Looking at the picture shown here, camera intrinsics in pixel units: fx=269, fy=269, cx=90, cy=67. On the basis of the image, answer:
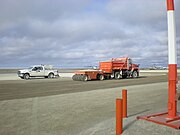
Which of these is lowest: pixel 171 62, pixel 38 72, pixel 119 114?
pixel 119 114

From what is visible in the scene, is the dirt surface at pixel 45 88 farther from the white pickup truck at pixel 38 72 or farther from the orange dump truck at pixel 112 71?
the white pickup truck at pixel 38 72

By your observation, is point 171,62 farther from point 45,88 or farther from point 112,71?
point 112,71

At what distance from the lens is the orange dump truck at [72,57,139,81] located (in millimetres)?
33453

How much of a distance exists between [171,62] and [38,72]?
1346 inches

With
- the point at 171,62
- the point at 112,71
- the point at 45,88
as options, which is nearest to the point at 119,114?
the point at 171,62

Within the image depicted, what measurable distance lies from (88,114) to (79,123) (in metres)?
1.56

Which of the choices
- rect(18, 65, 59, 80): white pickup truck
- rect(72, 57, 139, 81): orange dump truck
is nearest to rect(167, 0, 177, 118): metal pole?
rect(72, 57, 139, 81): orange dump truck

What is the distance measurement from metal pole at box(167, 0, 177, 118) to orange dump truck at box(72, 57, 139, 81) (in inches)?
970

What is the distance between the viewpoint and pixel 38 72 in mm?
41062

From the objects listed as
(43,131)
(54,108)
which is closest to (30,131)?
(43,131)

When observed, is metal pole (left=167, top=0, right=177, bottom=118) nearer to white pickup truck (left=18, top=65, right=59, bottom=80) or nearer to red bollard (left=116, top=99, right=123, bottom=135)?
red bollard (left=116, top=99, right=123, bottom=135)

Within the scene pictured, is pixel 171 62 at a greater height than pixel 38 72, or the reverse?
pixel 171 62

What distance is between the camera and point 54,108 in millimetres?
11742

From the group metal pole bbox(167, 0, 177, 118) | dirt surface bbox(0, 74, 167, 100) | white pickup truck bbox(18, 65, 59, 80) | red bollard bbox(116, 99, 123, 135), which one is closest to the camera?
red bollard bbox(116, 99, 123, 135)
